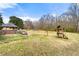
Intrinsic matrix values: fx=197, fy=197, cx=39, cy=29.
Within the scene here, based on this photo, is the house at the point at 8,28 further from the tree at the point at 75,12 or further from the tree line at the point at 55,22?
the tree at the point at 75,12

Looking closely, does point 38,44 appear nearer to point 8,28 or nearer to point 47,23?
point 47,23

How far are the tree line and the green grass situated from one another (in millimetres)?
71

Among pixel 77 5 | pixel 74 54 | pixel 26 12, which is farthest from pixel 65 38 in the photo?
pixel 26 12

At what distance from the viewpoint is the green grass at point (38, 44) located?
229cm

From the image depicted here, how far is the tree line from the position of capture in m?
2.31

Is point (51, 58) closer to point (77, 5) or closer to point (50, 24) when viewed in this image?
point (50, 24)

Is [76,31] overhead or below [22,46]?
overhead

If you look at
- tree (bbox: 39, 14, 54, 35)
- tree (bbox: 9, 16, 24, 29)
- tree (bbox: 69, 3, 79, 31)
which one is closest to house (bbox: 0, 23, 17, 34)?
tree (bbox: 9, 16, 24, 29)

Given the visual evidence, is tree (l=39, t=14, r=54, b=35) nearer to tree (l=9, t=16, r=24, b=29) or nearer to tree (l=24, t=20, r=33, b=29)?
tree (l=24, t=20, r=33, b=29)

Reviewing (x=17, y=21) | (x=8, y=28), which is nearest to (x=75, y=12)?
(x=17, y=21)

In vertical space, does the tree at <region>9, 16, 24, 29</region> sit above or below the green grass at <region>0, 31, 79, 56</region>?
above

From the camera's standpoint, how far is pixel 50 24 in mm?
2344

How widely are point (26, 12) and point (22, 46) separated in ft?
1.31

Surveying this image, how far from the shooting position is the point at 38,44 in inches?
91.3
